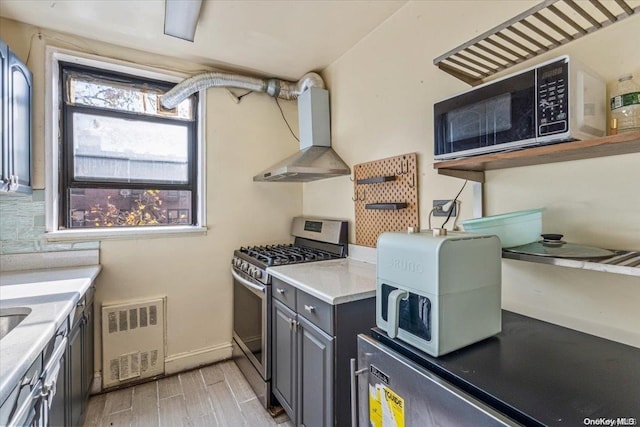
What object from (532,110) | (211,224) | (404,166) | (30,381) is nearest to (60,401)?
(30,381)

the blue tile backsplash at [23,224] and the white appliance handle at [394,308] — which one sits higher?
the blue tile backsplash at [23,224]

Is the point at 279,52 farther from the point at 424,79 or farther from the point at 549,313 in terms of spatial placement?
the point at 549,313

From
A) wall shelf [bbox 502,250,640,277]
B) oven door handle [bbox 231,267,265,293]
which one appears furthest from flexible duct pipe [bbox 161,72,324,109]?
wall shelf [bbox 502,250,640,277]

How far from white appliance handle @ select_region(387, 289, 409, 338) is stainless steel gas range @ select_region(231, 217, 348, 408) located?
113 centimetres

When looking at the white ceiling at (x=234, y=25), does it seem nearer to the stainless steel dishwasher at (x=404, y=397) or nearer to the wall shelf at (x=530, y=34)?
the wall shelf at (x=530, y=34)

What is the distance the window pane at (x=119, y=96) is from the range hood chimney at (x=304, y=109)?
0.39 feet

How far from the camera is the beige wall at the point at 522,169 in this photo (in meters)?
1.04

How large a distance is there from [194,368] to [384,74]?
275 centimetres

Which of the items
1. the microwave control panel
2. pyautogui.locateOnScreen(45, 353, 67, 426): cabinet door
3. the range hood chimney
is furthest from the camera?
the range hood chimney

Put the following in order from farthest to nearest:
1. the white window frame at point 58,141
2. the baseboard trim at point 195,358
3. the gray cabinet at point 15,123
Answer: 1. the baseboard trim at point 195,358
2. the white window frame at point 58,141
3. the gray cabinet at point 15,123

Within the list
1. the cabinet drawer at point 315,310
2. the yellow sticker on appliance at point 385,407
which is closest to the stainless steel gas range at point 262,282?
the cabinet drawer at point 315,310

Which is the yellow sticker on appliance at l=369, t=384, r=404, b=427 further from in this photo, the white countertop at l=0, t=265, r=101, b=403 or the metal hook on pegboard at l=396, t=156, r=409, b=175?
the metal hook on pegboard at l=396, t=156, r=409, b=175

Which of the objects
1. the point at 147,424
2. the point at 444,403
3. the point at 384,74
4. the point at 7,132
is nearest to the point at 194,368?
the point at 147,424

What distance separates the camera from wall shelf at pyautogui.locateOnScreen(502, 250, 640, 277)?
2.56 ft
